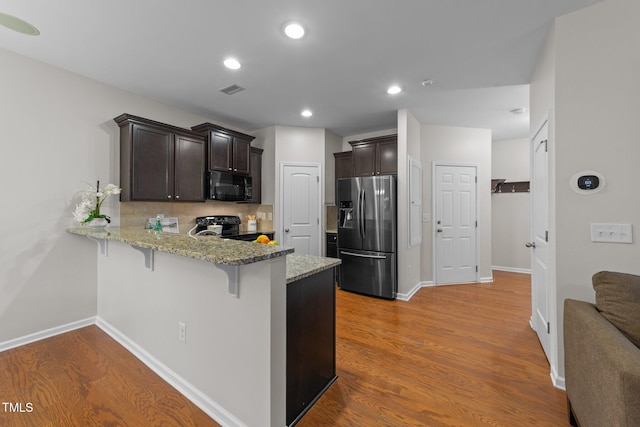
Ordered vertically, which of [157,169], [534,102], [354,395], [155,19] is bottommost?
[354,395]

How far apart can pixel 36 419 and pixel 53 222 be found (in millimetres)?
1798

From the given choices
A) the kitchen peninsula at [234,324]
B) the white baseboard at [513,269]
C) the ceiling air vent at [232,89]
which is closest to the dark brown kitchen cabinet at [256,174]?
the ceiling air vent at [232,89]

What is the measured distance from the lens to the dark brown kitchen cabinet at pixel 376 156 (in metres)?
4.12

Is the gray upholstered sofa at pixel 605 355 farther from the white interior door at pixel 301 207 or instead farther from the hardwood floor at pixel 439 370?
the white interior door at pixel 301 207

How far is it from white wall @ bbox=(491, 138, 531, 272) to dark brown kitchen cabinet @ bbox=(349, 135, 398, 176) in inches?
109

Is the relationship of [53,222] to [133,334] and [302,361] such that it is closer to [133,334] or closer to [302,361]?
[133,334]

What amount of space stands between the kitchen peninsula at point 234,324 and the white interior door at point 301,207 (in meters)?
2.53

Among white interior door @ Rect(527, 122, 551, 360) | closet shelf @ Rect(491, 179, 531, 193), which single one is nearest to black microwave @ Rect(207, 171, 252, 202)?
white interior door @ Rect(527, 122, 551, 360)

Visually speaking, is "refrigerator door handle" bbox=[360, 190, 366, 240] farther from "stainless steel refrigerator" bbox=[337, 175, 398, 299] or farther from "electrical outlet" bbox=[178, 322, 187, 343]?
"electrical outlet" bbox=[178, 322, 187, 343]

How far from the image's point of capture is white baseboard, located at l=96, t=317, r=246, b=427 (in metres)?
1.56

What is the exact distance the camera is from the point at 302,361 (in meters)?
1.64

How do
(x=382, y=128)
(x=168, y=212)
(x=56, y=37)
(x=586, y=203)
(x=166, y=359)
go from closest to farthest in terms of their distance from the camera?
(x=586, y=203) → (x=166, y=359) → (x=56, y=37) → (x=168, y=212) → (x=382, y=128)

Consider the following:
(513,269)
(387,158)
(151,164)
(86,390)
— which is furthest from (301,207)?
(513,269)

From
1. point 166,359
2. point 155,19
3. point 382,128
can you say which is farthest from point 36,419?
point 382,128
